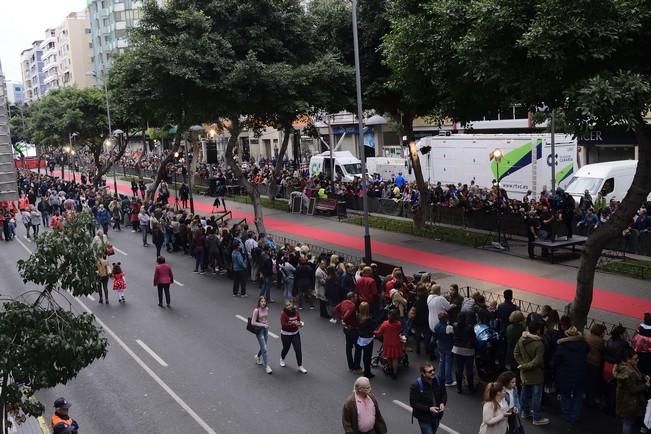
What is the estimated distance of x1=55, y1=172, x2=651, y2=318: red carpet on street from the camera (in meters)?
17.1

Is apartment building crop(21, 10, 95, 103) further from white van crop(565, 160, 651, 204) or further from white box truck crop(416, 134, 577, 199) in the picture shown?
white van crop(565, 160, 651, 204)

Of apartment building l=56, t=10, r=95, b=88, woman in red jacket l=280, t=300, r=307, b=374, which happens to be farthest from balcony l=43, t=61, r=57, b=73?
woman in red jacket l=280, t=300, r=307, b=374

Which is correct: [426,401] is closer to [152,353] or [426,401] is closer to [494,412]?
[494,412]

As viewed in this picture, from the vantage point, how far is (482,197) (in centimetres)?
2844

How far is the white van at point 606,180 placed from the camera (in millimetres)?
27766

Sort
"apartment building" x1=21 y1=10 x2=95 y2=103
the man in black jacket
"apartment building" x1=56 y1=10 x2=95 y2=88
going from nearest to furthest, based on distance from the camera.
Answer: the man in black jacket < "apartment building" x1=56 y1=10 x2=95 y2=88 < "apartment building" x1=21 y1=10 x2=95 y2=103

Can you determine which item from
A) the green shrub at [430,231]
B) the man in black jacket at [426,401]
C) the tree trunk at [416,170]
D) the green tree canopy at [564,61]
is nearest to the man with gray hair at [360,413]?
the man in black jacket at [426,401]

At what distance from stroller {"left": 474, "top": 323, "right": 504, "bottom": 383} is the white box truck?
61.1 feet

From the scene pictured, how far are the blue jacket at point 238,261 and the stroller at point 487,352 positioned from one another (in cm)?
855

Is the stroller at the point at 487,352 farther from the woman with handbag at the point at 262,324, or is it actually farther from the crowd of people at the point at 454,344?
the woman with handbag at the point at 262,324

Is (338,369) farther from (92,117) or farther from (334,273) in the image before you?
(92,117)

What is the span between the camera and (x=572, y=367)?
10.4 metres

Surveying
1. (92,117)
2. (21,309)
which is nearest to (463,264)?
(21,309)

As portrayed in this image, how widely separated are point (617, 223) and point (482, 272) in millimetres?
7978
